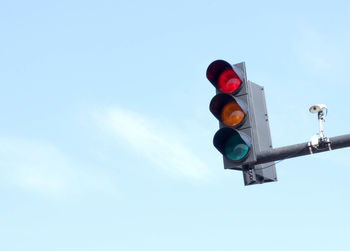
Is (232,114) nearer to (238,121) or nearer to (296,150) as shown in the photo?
(238,121)

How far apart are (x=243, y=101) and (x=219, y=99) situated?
0.22 m

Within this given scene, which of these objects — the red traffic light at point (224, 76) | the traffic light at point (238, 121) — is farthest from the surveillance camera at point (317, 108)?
the red traffic light at point (224, 76)

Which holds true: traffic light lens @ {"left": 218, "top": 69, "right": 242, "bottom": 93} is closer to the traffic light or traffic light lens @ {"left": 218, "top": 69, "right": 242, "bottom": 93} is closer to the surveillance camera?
Result: the traffic light

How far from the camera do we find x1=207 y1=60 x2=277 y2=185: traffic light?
542 cm

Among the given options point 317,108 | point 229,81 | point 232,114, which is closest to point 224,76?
point 229,81

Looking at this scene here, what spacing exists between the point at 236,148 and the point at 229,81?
2.10 ft

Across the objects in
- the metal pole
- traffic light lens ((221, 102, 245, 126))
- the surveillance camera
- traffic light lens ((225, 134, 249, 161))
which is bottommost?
the metal pole

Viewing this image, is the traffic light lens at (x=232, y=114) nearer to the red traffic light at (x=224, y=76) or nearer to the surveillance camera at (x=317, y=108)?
the red traffic light at (x=224, y=76)

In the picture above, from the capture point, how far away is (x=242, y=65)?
575 cm

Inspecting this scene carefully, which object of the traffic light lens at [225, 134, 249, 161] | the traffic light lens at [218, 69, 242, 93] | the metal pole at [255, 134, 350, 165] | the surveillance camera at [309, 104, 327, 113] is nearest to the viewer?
the metal pole at [255, 134, 350, 165]

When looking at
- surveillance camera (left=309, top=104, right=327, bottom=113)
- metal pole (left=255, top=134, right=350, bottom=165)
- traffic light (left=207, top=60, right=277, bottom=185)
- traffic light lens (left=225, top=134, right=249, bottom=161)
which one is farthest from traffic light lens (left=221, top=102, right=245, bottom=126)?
surveillance camera (left=309, top=104, right=327, bottom=113)

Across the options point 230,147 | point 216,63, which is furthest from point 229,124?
point 216,63

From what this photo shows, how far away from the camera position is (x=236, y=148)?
5492mm

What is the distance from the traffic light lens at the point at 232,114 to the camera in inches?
217
